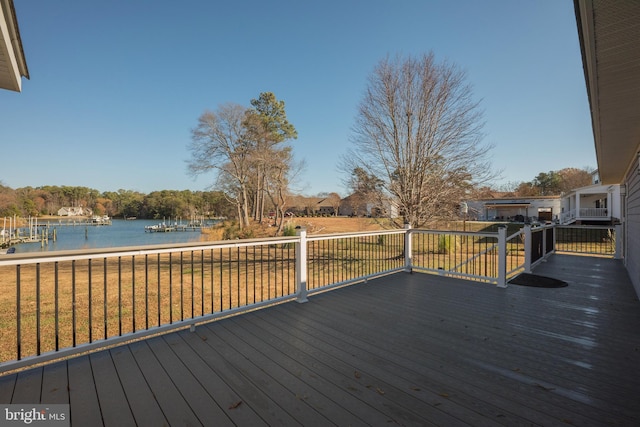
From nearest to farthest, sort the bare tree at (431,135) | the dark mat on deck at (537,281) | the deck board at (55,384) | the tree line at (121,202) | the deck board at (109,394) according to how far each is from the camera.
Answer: the deck board at (109,394), the deck board at (55,384), the dark mat on deck at (537,281), the bare tree at (431,135), the tree line at (121,202)

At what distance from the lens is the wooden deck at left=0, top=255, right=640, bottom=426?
155cm

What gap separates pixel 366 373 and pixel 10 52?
3.61 metres

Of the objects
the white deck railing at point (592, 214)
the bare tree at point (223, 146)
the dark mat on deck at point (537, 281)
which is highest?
the bare tree at point (223, 146)

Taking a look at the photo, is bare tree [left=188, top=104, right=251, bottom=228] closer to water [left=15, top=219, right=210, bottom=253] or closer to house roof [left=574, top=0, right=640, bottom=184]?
water [left=15, top=219, right=210, bottom=253]

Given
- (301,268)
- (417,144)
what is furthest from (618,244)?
(301,268)

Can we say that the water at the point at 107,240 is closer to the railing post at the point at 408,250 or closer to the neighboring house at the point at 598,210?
the railing post at the point at 408,250

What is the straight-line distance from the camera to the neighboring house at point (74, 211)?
1980 inches

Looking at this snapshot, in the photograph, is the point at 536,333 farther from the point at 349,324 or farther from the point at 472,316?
the point at 349,324

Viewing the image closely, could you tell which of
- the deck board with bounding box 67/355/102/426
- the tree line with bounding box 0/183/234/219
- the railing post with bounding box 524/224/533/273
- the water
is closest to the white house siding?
the railing post with bounding box 524/224/533/273

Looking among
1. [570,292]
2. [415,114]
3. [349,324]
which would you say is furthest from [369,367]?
[415,114]

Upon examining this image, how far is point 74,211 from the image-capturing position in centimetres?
5131

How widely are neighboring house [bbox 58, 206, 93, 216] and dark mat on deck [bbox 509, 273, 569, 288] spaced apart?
67.3m

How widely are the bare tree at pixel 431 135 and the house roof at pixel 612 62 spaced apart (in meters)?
5.35

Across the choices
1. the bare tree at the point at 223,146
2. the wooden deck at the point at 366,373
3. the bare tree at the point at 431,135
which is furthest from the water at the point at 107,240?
the wooden deck at the point at 366,373
